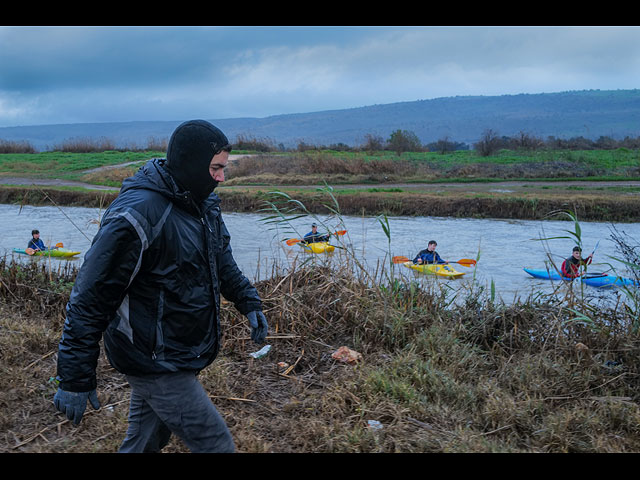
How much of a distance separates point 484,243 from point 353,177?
12993mm

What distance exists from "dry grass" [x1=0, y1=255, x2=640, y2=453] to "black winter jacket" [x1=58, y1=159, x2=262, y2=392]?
1279 millimetres

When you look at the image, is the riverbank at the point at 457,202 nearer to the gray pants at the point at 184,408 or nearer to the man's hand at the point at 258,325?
the man's hand at the point at 258,325

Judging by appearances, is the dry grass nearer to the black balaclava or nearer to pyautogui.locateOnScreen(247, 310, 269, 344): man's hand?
pyautogui.locateOnScreen(247, 310, 269, 344): man's hand

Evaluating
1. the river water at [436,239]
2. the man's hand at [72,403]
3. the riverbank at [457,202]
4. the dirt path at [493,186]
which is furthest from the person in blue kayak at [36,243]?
the dirt path at [493,186]

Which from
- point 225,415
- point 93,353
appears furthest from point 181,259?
point 225,415

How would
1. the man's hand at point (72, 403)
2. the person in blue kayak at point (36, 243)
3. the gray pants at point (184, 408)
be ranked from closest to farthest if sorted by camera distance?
1. the man's hand at point (72, 403)
2. the gray pants at point (184, 408)
3. the person in blue kayak at point (36, 243)

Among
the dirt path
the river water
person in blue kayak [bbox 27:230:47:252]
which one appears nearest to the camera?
person in blue kayak [bbox 27:230:47:252]

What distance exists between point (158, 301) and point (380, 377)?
2213mm

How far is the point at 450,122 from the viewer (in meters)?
179

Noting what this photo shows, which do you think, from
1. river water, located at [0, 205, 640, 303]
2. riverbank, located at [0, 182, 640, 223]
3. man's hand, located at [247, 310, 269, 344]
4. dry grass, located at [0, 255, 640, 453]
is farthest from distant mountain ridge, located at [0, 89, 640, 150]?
man's hand, located at [247, 310, 269, 344]

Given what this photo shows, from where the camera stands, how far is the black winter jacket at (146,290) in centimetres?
226

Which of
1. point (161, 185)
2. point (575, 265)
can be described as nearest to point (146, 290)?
point (161, 185)

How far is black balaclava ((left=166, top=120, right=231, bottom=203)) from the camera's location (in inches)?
102

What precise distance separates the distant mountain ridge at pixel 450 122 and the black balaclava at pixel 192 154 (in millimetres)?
136446
